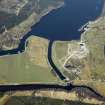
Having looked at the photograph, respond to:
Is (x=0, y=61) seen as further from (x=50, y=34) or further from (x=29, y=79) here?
(x=50, y=34)

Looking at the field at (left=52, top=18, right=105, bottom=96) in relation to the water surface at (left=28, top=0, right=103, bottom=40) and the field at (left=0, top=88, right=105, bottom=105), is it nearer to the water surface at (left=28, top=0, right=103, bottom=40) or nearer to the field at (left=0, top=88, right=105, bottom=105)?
the field at (left=0, top=88, right=105, bottom=105)

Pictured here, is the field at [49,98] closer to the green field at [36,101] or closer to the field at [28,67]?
the green field at [36,101]

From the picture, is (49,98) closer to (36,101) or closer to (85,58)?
(36,101)

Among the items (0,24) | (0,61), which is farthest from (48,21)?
(0,61)

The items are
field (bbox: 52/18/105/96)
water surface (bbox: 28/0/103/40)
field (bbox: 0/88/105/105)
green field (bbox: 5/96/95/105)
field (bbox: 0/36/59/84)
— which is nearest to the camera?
green field (bbox: 5/96/95/105)

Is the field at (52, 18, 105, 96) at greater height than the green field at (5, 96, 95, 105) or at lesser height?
greater

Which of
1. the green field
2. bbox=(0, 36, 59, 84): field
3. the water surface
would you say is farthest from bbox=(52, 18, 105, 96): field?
the green field
